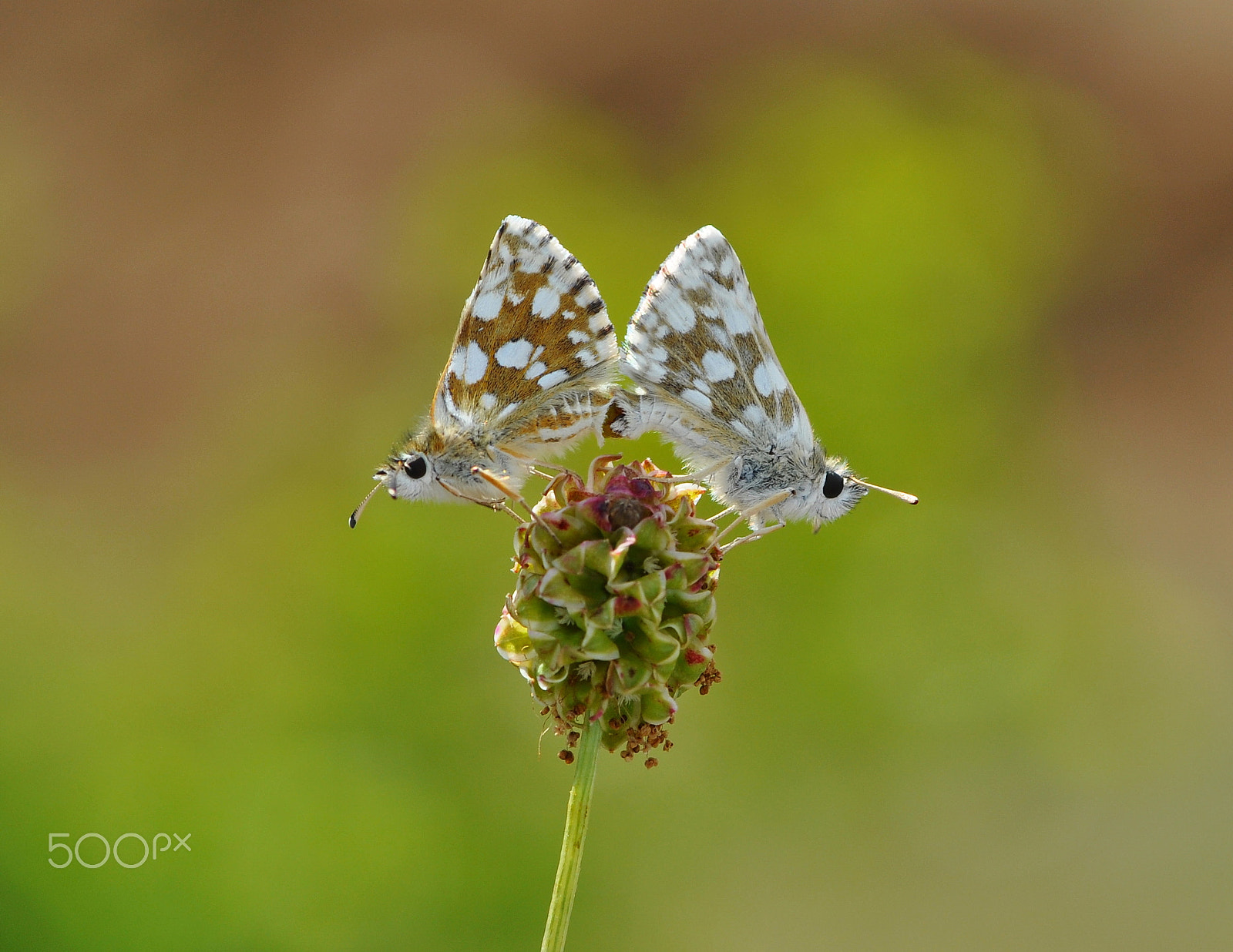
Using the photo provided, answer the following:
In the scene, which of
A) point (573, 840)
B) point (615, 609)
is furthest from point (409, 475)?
point (573, 840)

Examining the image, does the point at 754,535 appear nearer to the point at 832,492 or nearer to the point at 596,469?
the point at 832,492

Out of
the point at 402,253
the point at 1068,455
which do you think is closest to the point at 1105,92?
the point at 1068,455

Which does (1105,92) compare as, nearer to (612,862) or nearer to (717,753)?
(717,753)

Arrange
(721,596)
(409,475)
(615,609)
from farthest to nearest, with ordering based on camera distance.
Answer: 1. (721,596)
2. (409,475)
3. (615,609)

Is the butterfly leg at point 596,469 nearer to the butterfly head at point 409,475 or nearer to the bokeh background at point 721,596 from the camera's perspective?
the butterfly head at point 409,475

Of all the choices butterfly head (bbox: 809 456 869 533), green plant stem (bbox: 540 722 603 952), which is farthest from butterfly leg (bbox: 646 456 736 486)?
green plant stem (bbox: 540 722 603 952)

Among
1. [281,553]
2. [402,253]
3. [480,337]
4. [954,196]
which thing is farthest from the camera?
[402,253]
